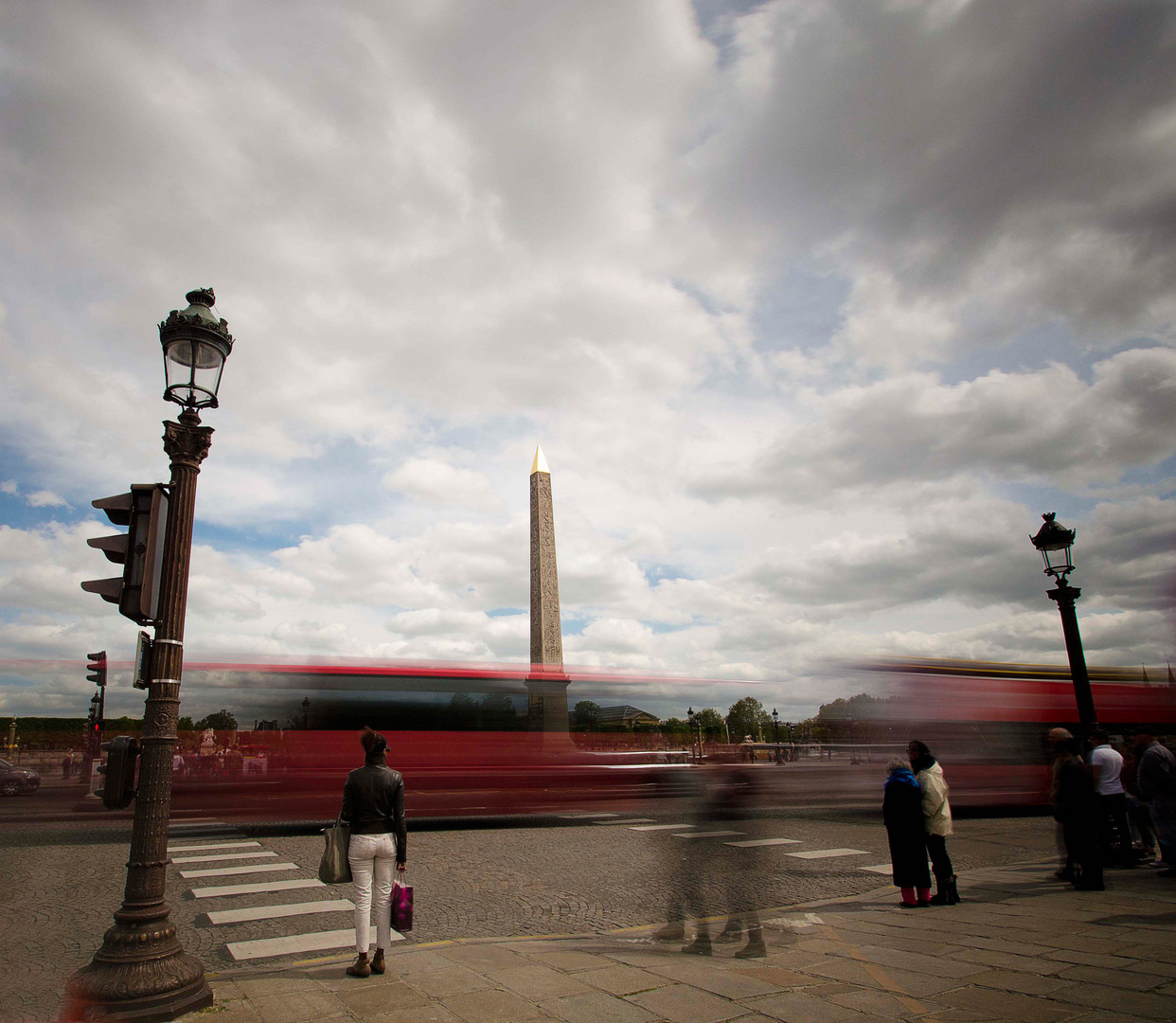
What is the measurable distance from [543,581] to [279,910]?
17.3 metres

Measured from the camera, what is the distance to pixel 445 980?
478cm

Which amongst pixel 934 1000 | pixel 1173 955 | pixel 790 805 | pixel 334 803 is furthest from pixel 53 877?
pixel 790 805

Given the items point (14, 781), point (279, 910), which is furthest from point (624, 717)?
point (14, 781)

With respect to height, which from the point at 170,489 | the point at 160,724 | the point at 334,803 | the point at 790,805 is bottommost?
the point at 790,805

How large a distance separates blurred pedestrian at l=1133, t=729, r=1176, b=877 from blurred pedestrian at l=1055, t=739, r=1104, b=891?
102 centimetres

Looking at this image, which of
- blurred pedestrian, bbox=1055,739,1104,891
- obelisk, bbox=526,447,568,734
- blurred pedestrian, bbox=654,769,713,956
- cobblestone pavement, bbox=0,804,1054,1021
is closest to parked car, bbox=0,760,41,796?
cobblestone pavement, bbox=0,804,1054,1021

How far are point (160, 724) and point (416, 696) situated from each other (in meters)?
10.4

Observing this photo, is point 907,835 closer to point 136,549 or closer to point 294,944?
point 294,944

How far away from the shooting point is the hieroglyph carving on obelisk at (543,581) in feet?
78.6

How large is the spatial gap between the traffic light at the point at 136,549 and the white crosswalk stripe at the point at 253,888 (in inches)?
196

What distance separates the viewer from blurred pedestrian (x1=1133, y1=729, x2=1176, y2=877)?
25.8 feet

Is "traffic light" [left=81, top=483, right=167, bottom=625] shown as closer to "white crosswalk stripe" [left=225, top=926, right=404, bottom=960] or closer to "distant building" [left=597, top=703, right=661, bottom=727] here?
"white crosswalk stripe" [left=225, top=926, right=404, bottom=960]

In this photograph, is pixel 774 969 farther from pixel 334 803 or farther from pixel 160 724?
pixel 334 803

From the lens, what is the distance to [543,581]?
80.3 feet
